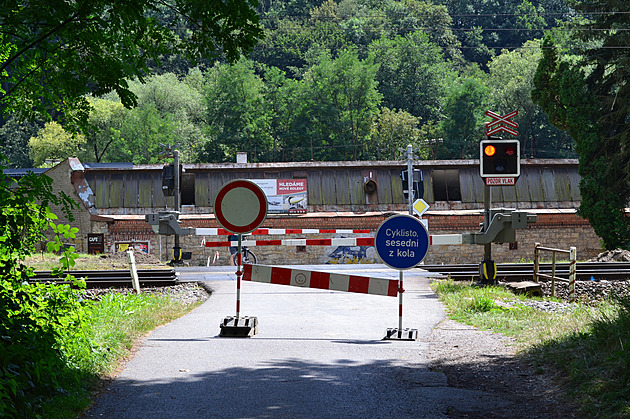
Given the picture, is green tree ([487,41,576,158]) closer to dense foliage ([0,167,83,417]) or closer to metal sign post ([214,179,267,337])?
metal sign post ([214,179,267,337])

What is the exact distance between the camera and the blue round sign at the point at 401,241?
31.4ft

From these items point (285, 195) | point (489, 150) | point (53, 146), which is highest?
point (53, 146)

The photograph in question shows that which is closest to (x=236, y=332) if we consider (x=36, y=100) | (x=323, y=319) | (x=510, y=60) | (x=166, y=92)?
(x=323, y=319)

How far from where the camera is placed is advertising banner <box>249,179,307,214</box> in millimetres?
37094

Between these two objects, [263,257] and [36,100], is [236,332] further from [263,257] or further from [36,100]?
[263,257]

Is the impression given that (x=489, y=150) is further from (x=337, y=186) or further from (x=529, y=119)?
(x=529, y=119)

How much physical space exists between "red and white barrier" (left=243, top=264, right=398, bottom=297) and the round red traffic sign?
26.3 inches

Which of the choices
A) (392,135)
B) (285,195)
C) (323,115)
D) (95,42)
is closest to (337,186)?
(285,195)

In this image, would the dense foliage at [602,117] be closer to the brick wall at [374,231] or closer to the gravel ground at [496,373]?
the brick wall at [374,231]

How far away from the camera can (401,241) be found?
9633mm

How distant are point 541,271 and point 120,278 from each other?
11.7 meters

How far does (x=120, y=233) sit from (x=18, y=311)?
30133mm

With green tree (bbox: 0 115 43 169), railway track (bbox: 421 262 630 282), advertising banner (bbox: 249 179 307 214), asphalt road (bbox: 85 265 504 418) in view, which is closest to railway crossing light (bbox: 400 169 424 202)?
advertising banner (bbox: 249 179 307 214)

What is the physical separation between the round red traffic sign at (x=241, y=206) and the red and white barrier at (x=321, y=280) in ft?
2.19
